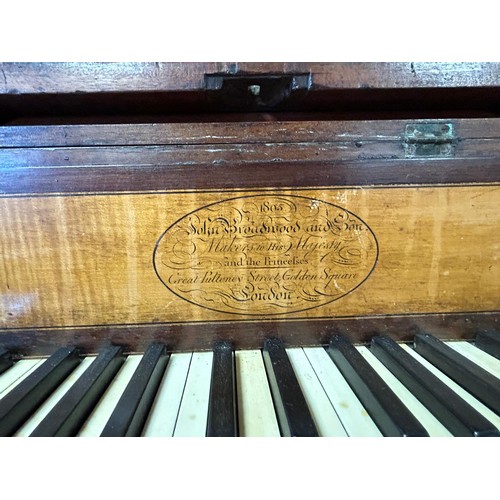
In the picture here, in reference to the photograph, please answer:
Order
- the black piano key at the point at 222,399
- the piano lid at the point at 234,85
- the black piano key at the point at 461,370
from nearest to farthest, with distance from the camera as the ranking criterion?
the black piano key at the point at 222,399 → the black piano key at the point at 461,370 → the piano lid at the point at 234,85

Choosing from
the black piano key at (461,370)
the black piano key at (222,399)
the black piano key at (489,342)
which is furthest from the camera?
the black piano key at (489,342)

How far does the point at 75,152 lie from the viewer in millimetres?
1074

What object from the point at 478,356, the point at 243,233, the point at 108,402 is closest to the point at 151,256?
the point at 243,233

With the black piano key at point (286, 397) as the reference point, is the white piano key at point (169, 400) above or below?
below

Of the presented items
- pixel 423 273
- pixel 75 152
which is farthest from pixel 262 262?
pixel 75 152

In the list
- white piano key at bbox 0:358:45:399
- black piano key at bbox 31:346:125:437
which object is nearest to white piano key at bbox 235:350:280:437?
black piano key at bbox 31:346:125:437

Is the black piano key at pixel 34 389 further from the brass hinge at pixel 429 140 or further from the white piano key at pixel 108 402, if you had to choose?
the brass hinge at pixel 429 140

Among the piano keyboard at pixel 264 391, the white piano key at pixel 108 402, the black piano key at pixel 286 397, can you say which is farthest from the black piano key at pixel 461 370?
the white piano key at pixel 108 402

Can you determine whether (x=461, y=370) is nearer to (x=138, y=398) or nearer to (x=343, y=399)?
(x=343, y=399)

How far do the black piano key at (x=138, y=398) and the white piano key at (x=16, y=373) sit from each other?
1.05 feet

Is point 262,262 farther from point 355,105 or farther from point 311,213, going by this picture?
point 355,105

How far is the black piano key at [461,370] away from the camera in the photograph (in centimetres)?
89

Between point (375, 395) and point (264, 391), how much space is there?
26 centimetres

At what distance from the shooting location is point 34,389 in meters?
0.93
